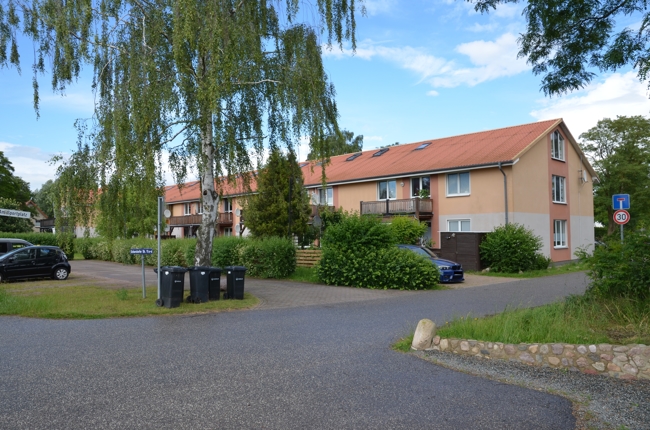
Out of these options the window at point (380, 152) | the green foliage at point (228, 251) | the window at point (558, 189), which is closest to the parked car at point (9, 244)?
the green foliage at point (228, 251)

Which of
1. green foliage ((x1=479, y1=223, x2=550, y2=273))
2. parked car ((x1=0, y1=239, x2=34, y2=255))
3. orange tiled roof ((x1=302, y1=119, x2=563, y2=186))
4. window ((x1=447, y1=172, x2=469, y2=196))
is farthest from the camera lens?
window ((x1=447, y1=172, x2=469, y2=196))

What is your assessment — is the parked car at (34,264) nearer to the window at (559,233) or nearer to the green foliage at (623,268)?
the green foliage at (623,268)

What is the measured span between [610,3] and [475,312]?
637 centimetres

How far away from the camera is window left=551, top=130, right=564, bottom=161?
33.1 meters

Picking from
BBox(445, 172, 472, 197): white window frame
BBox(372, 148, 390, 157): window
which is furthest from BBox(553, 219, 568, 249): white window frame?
BBox(372, 148, 390, 157): window

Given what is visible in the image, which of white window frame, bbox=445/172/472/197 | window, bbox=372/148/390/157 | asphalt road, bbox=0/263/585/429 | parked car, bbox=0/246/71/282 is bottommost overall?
asphalt road, bbox=0/263/585/429

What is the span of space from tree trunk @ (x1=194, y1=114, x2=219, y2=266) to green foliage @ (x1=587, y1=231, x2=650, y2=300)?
9.23 metres

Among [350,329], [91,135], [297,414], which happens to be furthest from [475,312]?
[91,135]

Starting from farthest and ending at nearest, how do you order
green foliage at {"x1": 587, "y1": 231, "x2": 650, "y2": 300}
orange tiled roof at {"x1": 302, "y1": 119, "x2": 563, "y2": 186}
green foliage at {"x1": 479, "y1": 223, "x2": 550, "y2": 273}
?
orange tiled roof at {"x1": 302, "y1": 119, "x2": 563, "y2": 186} → green foliage at {"x1": 479, "y1": 223, "x2": 550, "y2": 273} → green foliage at {"x1": 587, "y1": 231, "x2": 650, "y2": 300}

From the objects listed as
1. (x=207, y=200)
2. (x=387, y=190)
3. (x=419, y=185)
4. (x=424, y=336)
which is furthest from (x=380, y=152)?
(x=424, y=336)

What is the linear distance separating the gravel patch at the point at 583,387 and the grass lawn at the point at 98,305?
22.3ft

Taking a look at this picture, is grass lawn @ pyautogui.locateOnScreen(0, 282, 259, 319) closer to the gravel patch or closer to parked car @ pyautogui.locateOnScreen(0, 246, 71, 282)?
parked car @ pyautogui.locateOnScreen(0, 246, 71, 282)

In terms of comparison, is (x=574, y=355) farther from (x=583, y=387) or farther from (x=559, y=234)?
(x=559, y=234)

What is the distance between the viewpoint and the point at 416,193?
32594mm
